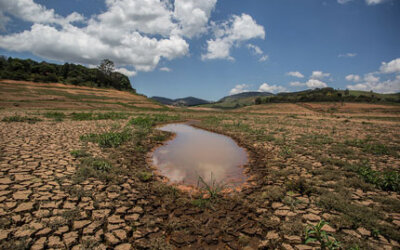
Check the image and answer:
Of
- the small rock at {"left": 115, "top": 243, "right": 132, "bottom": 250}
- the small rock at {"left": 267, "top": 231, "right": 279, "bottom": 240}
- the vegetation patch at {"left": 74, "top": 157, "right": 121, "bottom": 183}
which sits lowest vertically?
the small rock at {"left": 115, "top": 243, "right": 132, "bottom": 250}

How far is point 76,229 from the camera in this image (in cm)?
284

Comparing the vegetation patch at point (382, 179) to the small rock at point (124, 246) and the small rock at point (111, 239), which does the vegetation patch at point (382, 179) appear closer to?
the small rock at point (124, 246)

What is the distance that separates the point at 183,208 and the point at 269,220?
1.75 m

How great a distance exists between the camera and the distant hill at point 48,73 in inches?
1853

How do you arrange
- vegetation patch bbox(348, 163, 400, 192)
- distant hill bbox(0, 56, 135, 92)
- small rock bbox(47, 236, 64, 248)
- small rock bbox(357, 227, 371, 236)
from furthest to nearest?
distant hill bbox(0, 56, 135, 92) → vegetation patch bbox(348, 163, 400, 192) → small rock bbox(357, 227, 371, 236) → small rock bbox(47, 236, 64, 248)

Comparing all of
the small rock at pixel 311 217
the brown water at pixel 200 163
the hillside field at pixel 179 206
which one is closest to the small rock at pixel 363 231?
the hillside field at pixel 179 206

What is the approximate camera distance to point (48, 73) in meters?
58.2

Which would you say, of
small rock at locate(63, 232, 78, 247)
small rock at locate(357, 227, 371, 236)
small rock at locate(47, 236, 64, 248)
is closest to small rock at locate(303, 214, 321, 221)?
small rock at locate(357, 227, 371, 236)

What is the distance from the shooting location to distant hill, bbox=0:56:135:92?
154ft

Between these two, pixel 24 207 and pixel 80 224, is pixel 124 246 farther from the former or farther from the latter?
pixel 24 207

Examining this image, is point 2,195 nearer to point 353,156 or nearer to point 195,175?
point 195,175

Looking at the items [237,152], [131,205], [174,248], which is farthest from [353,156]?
[131,205]

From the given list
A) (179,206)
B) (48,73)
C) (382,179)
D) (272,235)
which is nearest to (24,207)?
(179,206)

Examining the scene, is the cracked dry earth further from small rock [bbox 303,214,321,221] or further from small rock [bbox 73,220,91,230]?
small rock [bbox 303,214,321,221]
